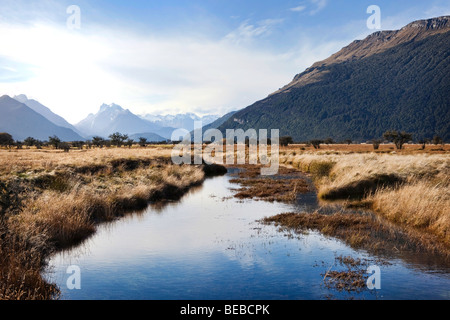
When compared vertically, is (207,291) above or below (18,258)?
below

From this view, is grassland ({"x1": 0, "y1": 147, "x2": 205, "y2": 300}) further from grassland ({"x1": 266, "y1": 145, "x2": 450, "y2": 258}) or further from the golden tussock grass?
the golden tussock grass

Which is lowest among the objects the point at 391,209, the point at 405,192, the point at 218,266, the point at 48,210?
the point at 218,266

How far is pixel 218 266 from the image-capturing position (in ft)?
38.9

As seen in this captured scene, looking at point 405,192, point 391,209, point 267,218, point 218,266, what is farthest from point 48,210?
point 405,192

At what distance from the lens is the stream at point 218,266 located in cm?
958

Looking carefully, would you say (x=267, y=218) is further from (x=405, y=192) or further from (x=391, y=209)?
(x=405, y=192)

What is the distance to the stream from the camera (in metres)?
9.58

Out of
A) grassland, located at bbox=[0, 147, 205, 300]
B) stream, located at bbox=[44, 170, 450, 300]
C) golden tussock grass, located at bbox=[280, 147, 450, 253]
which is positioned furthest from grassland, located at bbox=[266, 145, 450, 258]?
grassland, located at bbox=[0, 147, 205, 300]

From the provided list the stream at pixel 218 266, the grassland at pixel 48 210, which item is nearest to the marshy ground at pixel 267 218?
the grassland at pixel 48 210
